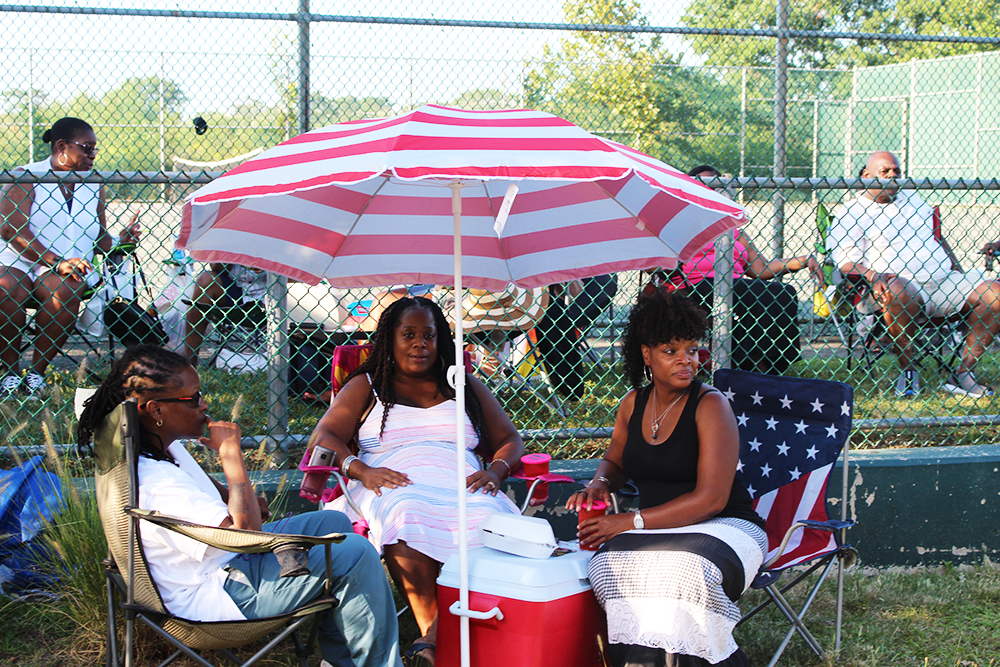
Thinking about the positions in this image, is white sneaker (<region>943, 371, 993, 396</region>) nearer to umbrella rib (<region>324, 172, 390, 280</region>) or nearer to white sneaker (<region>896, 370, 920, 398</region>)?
white sneaker (<region>896, 370, 920, 398</region>)

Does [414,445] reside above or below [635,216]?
below

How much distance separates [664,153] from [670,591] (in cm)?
956

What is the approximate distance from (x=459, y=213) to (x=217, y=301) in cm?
212

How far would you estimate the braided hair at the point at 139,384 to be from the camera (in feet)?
8.13

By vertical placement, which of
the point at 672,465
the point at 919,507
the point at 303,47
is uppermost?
the point at 303,47

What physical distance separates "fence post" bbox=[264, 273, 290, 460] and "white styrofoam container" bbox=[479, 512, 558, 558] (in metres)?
1.43

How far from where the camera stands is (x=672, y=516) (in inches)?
113

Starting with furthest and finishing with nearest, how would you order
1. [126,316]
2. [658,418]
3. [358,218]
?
1. [126,316]
2. [358,218]
3. [658,418]

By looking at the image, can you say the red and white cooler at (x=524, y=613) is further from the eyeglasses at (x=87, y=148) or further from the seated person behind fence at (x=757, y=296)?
the eyeglasses at (x=87, y=148)

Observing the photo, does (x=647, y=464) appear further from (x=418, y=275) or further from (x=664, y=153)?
(x=664, y=153)

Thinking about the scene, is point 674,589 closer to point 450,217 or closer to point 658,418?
point 658,418

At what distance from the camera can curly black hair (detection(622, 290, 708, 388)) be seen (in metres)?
3.03

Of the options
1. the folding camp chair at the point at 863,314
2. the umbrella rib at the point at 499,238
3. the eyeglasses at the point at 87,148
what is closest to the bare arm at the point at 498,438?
the umbrella rib at the point at 499,238

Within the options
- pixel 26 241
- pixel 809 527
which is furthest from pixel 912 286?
pixel 26 241
